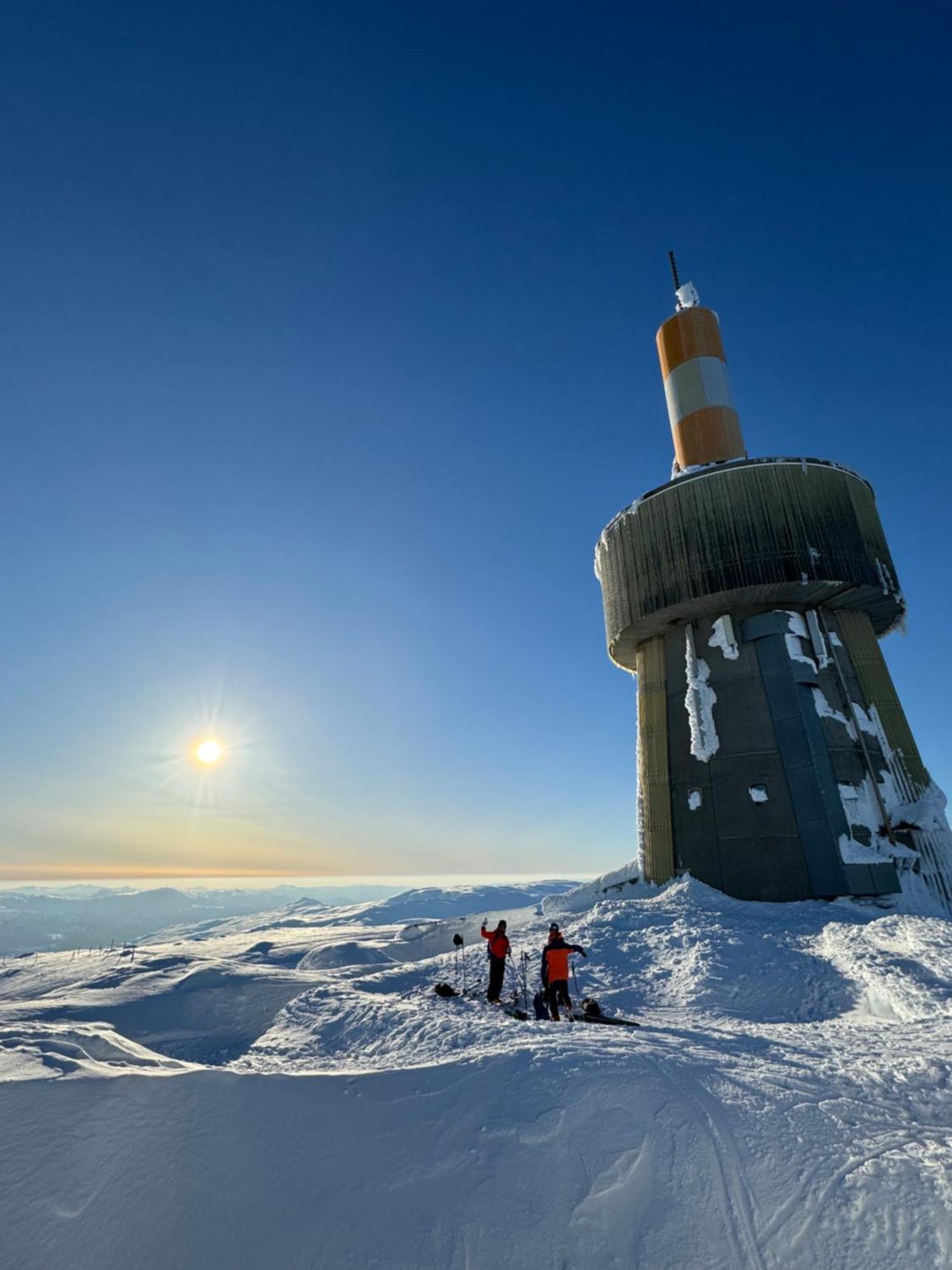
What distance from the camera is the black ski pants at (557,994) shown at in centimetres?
1005

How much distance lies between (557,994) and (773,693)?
12.8 metres

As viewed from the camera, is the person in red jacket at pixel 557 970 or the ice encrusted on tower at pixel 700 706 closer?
the person in red jacket at pixel 557 970

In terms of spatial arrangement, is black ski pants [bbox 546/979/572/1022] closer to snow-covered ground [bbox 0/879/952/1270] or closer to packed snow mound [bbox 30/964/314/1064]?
snow-covered ground [bbox 0/879/952/1270]

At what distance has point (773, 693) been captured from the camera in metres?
19.4

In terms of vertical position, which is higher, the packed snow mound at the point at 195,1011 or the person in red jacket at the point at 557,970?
the person in red jacket at the point at 557,970

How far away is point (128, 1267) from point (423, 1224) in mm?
1881

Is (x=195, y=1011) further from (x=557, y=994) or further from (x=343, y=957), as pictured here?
(x=557, y=994)

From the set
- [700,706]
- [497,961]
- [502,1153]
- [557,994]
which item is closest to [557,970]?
[557,994]

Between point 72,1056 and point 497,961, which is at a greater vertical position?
point 497,961

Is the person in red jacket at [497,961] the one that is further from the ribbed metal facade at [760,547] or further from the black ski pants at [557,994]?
the ribbed metal facade at [760,547]

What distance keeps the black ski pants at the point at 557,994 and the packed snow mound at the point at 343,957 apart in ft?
32.1

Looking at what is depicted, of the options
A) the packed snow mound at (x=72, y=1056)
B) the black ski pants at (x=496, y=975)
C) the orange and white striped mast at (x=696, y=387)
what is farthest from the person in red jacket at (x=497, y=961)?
the orange and white striped mast at (x=696, y=387)

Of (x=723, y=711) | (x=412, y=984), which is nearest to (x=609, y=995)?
(x=412, y=984)

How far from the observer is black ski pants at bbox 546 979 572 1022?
10055mm
